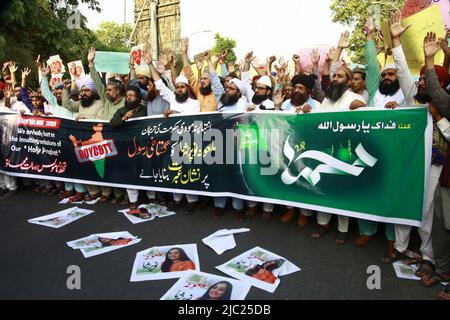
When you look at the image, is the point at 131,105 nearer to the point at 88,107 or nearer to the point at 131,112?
the point at 131,112

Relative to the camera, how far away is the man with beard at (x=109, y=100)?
4.66 m

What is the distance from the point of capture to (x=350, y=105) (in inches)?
126

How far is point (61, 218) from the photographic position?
411 cm

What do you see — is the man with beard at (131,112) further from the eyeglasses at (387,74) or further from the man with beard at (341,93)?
the eyeglasses at (387,74)

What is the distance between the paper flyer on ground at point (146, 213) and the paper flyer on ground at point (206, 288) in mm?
1527

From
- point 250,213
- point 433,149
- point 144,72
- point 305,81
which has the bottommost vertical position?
point 250,213

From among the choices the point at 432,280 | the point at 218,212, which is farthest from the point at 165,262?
the point at 432,280

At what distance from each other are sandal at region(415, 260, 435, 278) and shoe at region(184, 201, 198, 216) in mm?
2522

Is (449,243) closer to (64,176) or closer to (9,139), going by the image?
(64,176)

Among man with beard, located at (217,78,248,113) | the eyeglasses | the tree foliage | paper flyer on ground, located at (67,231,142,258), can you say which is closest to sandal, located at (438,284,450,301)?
the eyeglasses

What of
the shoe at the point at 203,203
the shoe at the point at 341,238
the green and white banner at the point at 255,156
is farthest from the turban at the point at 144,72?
the shoe at the point at 341,238

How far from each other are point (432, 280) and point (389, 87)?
6.55 ft

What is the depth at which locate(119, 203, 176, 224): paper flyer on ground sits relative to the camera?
402 centimetres

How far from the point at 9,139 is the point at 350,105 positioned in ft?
17.2
